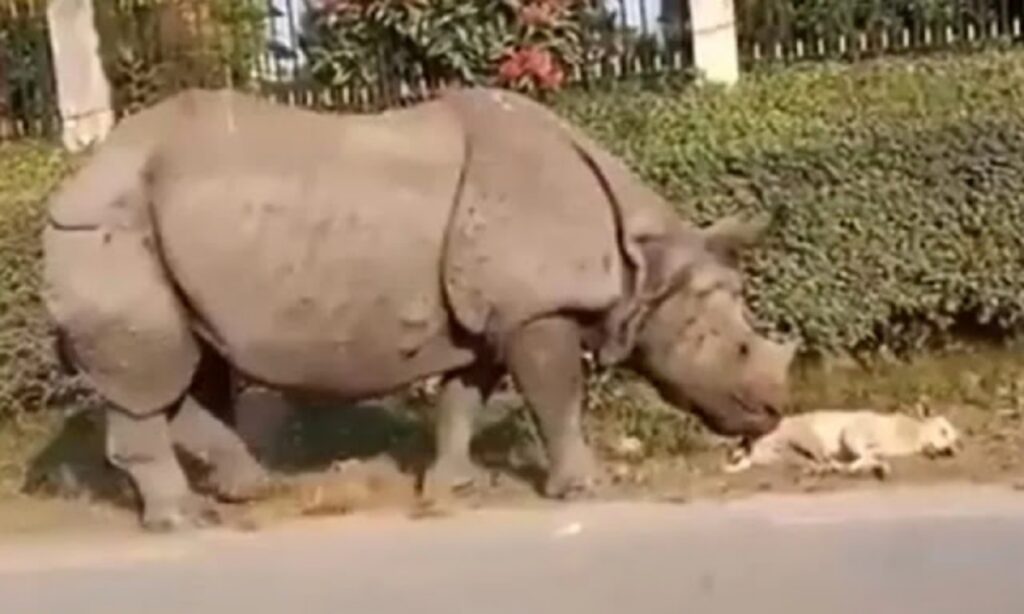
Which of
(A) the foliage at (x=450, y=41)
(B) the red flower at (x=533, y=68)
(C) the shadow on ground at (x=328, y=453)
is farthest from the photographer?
(A) the foliage at (x=450, y=41)

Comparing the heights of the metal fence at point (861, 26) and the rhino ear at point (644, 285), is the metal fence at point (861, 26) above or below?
above

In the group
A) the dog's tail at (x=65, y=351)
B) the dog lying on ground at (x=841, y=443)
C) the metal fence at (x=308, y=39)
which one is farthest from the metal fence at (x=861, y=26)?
the dog's tail at (x=65, y=351)

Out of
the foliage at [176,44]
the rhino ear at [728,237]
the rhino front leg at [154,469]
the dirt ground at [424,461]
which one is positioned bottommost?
the dirt ground at [424,461]

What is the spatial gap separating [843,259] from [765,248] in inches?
13.4

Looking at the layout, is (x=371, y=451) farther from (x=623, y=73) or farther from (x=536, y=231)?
(x=623, y=73)

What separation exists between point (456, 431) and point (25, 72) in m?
6.64

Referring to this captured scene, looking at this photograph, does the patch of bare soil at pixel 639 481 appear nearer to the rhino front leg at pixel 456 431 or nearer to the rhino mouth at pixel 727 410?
the rhino front leg at pixel 456 431

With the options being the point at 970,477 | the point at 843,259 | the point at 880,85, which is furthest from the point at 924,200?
the point at 970,477

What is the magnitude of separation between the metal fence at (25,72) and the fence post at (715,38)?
11.9ft

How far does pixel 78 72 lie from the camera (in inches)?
567

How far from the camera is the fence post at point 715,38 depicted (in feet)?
45.5

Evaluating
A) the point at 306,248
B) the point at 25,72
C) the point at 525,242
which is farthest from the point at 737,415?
the point at 25,72

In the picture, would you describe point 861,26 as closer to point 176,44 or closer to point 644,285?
point 176,44

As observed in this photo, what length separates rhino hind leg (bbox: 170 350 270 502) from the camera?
8.81 metres
